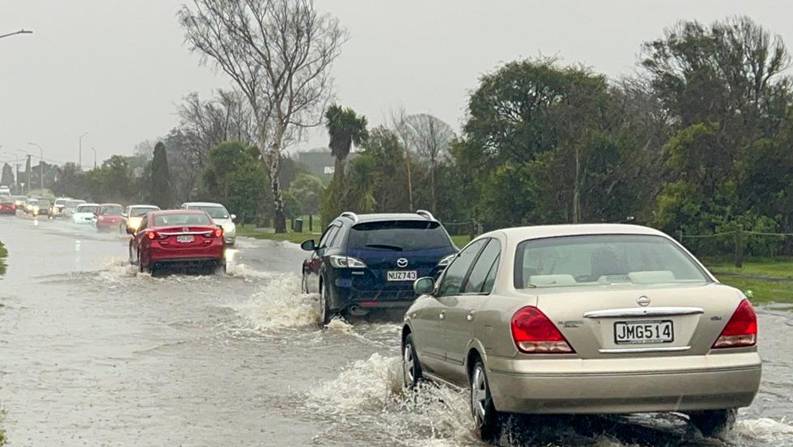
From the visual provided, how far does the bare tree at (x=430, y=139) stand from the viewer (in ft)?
162

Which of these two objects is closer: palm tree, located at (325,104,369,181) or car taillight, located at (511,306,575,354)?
car taillight, located at (511,306,575,354)

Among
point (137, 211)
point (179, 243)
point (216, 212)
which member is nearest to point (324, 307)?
point (179, 243)

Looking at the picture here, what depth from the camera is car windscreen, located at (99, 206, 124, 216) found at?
63838 millimetres

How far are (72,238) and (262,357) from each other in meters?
38.8

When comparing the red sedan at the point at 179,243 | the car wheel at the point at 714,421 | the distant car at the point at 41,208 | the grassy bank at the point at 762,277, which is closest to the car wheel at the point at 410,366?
the car wheel at the point at 714,421

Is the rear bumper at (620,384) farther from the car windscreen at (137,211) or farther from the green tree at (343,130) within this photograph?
the green tree at (343,130)

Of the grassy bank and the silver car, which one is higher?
the silver car

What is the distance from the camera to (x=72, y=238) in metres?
50.8

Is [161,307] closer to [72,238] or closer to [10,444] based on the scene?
[10,444]

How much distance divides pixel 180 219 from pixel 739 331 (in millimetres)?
21177

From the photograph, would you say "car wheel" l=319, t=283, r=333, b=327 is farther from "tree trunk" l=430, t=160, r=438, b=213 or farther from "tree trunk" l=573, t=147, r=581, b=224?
"tree trunk" l=430, t=160, r=438, b=213

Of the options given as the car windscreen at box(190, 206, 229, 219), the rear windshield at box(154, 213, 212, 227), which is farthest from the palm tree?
the rear windshield at box(154, 213, 212, 227)

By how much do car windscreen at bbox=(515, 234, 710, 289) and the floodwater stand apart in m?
0.96

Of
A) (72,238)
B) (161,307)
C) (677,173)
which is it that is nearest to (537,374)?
(161,307)
